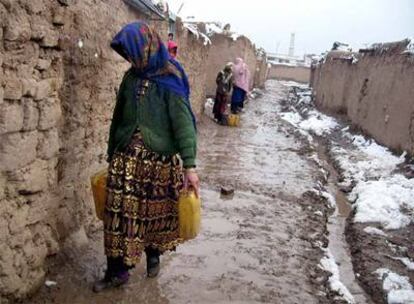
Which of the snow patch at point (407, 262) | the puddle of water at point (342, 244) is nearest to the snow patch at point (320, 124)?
the puddle of water at point (342, 244)

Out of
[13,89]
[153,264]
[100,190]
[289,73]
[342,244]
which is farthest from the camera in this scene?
[289,73]

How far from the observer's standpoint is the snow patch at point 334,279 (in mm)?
3693

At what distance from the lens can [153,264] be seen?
3.40m

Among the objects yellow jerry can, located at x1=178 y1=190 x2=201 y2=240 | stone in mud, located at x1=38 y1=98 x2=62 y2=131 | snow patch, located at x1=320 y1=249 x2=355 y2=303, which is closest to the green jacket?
yellow jerry can, located at x1=178 y1=190 x2=201 y2=240

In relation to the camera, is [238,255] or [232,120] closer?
[238,255]

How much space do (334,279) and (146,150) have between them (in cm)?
202

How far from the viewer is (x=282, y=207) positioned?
576cm

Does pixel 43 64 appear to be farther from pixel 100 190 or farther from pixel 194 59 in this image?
pixel 194 59

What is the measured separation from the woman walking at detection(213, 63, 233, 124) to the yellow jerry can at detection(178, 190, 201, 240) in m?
9.41

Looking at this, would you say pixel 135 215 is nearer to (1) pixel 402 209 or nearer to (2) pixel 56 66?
(2) pixel 56 66

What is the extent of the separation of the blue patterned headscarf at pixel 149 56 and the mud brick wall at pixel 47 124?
1.53ft

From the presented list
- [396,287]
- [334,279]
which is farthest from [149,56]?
[396,287]

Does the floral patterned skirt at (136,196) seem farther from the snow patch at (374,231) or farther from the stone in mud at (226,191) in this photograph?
the snow patch at (374,231)

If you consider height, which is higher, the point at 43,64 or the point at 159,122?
the point at 43,64
